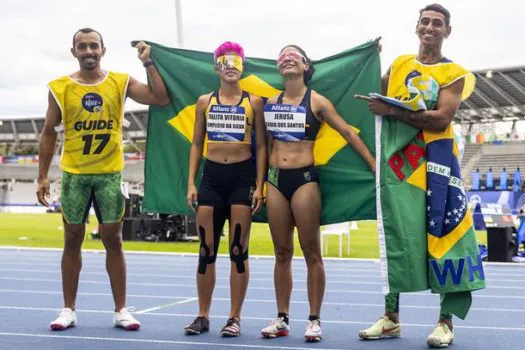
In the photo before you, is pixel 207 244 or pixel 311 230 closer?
pixel 311 230

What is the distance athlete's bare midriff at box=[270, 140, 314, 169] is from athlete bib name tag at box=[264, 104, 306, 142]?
5cm

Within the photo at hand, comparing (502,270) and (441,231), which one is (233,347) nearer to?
(441,231)

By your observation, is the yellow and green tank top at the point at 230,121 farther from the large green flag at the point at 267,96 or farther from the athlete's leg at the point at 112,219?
the athlete's leg at the point at 112,219

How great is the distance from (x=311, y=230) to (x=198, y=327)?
1032 millimetres

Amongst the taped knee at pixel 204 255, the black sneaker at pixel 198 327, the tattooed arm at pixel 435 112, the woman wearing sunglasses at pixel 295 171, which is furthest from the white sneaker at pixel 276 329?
the tattooed arm at pixel 435 112

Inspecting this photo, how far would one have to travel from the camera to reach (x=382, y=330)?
5.36 metres

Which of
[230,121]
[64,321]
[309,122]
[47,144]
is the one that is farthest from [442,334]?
[47,144]

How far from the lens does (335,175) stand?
585 centimetres

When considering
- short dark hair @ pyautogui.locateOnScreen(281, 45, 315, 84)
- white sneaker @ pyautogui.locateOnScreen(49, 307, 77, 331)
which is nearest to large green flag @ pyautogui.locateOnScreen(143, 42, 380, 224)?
short dark hair @ pyautogui.locateOnScreen(281, 45, 315, 84)

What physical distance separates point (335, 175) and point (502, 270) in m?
7.62

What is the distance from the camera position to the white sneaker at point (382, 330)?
5.33 m

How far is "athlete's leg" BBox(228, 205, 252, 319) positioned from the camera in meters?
5.49

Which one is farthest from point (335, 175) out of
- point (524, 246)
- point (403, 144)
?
point (524, 246)

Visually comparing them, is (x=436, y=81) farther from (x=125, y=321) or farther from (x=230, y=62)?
(x=125, y=321)
